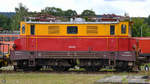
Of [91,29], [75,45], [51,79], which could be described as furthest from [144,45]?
[51,79]

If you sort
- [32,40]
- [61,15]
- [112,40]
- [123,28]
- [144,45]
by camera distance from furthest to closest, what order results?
[61,15], [144,45], [32,40], [112,40], [123,28]

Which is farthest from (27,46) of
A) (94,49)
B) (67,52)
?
(94,49)

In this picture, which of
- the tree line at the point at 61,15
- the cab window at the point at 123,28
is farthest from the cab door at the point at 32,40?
the tree line at the point at 61,15

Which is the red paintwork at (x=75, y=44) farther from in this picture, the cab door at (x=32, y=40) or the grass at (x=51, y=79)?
the grass at (x=51, y=79)

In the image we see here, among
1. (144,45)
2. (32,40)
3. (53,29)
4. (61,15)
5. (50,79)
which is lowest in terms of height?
(50,79)

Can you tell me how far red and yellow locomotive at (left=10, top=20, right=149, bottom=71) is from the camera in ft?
78.3

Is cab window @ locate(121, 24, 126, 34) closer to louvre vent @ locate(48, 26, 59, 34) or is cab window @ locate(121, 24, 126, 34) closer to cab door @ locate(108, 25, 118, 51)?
cab door @ locate(108, 25, 118, 51)

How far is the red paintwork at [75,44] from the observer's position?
23953 millimetres

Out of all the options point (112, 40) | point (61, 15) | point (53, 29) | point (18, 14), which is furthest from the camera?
point (61, 15)

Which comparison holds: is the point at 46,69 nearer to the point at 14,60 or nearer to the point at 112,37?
the point at 14,60

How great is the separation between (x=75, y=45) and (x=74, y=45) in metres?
0.07

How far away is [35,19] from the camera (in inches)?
981

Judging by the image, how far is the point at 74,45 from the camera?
965 inches

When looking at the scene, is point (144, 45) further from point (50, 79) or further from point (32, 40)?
point (50, 79)
